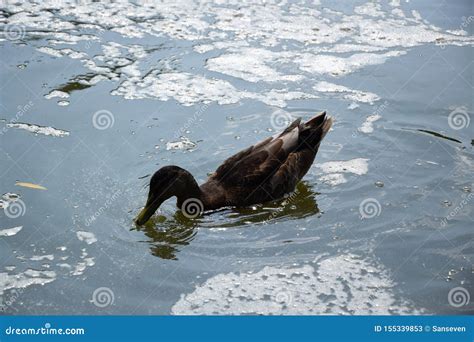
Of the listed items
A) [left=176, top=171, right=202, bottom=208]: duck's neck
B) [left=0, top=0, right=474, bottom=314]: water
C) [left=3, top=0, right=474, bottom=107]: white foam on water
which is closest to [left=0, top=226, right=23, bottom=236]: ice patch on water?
[left=0, top=0, right=474, bottom=314]: water

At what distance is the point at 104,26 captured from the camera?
11.7 metres

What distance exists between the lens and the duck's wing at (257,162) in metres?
8.37

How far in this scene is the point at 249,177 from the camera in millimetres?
8352

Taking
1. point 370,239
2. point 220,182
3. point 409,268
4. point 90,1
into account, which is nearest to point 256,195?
point 220,182

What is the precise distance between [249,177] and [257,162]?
0.22 metres

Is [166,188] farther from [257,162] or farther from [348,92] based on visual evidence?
[348,92]

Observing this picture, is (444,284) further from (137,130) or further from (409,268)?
(137,130)

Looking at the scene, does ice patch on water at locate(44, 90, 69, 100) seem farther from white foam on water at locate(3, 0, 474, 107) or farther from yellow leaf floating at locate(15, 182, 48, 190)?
yellow leaf floating at locate(15, 182, 48, 190)

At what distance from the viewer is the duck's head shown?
7.81 meters

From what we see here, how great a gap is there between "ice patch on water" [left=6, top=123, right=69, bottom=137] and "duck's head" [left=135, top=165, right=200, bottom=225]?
1.85m

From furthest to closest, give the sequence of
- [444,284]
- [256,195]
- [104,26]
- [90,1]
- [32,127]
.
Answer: [90,1] < [104,26] < [32,127] < [256,195] < [444,284]

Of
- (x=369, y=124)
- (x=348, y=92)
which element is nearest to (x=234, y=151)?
(x=369, y=124)

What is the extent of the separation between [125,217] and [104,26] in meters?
4.62

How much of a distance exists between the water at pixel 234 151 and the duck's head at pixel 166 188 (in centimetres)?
19
